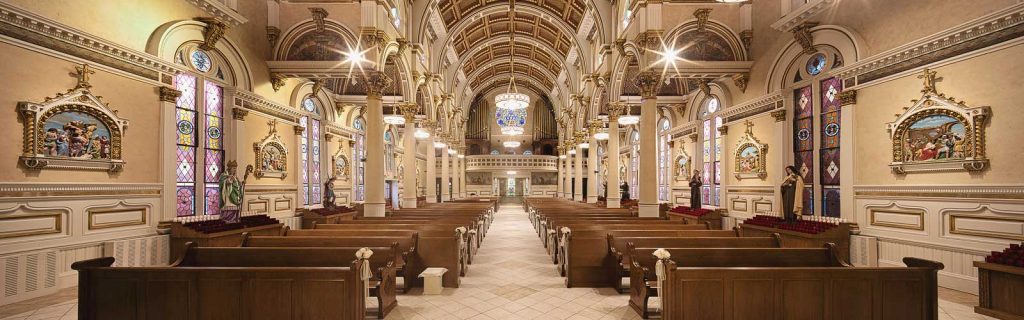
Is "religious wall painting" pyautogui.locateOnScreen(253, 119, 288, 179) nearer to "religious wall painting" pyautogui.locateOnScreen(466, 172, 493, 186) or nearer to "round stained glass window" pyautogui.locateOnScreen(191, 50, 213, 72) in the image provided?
"round stained glass window" pyautogui.locateOnScreen(191, 50, 213, 72)

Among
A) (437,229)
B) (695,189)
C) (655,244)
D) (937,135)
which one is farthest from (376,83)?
(937,135)

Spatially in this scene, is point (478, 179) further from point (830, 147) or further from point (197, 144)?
point (830, 147)

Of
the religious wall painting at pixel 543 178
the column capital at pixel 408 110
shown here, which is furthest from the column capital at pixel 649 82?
the religious wall painting at pixel 543 178

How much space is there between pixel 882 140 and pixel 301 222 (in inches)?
602

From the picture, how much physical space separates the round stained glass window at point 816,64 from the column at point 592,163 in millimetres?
9913

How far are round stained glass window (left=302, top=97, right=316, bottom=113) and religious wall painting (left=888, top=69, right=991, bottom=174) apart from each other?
1620cm

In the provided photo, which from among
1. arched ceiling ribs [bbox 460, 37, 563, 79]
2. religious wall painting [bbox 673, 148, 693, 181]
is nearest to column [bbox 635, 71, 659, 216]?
religious wall painting [bbox 673, 148, 693, 181]

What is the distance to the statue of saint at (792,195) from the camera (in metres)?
9.04

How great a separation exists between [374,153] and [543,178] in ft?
101

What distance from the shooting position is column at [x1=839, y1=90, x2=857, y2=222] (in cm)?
889

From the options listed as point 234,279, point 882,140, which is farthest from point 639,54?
point 234,279

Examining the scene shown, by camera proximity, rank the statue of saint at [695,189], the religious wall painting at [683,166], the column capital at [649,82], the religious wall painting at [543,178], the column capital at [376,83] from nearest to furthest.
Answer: the column capital at [649,82] → the column capital at [376,83] → the statue of saint at [695,189] → the religious wall painting at [683,166] → the religious wall painting at [543,178]

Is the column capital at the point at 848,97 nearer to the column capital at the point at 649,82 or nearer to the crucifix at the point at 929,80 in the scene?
the crucifix at the point at 929,80

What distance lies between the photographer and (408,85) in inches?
665
